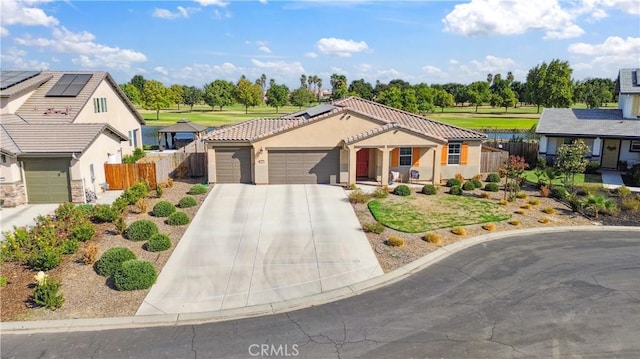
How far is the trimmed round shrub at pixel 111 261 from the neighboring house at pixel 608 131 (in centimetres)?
Result: 2949

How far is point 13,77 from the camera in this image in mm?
28516

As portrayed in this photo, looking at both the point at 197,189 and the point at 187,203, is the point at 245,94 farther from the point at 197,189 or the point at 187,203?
the point at 187,203

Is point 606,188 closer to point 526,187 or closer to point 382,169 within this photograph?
point 526,187

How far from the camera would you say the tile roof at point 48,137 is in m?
22.2

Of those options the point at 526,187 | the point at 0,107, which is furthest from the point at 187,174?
the point at 526,187

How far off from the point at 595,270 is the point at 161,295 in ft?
46.6

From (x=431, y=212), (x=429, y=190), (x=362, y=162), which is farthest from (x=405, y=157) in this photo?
(x=431, y=212)

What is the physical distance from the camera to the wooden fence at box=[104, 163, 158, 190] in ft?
84.1

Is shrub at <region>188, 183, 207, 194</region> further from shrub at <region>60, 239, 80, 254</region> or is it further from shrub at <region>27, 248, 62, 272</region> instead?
shrub at <region>27, 248, 62, 272</region>

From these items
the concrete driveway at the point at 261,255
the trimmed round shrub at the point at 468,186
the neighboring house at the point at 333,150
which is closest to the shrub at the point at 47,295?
the concrete driveway at the point at 261,255

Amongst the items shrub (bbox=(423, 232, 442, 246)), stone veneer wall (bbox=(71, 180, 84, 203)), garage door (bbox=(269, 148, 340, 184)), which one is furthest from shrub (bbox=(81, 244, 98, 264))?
garage door (bbox=(269, 148, 340, 184))

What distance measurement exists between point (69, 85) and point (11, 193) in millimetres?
9969

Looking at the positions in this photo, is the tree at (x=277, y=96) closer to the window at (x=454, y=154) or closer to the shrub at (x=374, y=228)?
the window at (x=454, y=154)

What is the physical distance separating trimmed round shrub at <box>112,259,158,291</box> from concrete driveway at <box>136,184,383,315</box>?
1.21 feet
